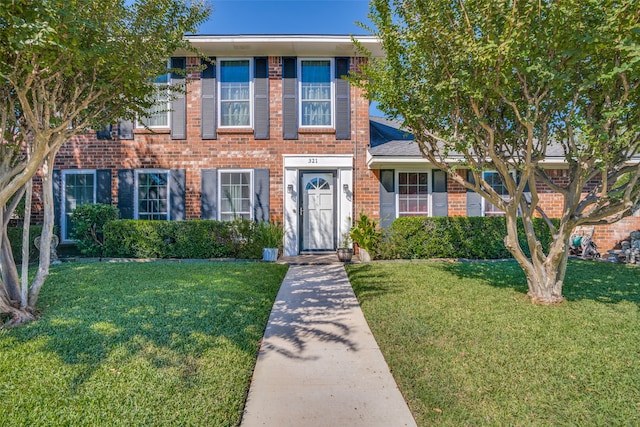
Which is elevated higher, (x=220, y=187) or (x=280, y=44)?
(x=280, y=44)

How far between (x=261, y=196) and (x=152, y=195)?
2.93 m

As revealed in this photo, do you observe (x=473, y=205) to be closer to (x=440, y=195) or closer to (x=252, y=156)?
(x=440, y=195)

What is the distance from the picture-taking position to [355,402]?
243 cm

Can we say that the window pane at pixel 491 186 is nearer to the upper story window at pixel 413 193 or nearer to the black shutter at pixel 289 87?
the upper story window at pixel 413 193

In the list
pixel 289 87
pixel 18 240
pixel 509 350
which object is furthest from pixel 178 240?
pixel 509 350

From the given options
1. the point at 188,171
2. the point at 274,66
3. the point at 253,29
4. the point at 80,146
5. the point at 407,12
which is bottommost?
the point at 188,171

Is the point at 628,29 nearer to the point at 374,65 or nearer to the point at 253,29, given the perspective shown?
the point at 374,65

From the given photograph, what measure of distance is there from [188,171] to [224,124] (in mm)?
1578

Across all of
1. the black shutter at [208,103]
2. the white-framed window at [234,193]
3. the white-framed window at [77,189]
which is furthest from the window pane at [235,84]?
the white-framed window at [77,189]

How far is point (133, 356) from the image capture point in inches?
110

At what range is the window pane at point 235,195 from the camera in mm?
8797

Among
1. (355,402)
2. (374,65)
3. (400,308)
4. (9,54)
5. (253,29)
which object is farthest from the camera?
(253,29)

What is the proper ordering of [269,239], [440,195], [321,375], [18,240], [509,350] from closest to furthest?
[321,375], [509,350], [18,240], [269,239], [440,195]

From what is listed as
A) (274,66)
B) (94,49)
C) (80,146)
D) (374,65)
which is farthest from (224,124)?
(94,49)
